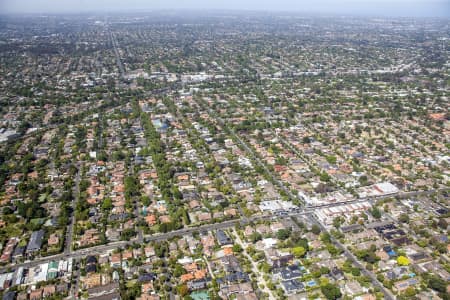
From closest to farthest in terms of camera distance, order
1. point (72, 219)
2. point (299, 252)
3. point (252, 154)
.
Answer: point (299, 252), point (72, 219), point (252, 154)

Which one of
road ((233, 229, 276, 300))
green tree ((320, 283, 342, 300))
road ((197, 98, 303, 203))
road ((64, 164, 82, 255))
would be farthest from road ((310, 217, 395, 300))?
road ((64, 164, 82, 255))

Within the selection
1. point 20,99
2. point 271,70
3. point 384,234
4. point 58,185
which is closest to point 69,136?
point 58,185

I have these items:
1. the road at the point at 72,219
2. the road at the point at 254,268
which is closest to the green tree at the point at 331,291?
the road at the point at 254,268

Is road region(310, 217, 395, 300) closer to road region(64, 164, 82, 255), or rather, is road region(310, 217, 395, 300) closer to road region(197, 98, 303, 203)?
Result: road region(197, 98, 303, 203)

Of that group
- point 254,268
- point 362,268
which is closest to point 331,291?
point 362,268

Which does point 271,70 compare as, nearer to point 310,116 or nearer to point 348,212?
point 310,116

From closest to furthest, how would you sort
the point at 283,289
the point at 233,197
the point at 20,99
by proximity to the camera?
the point at 283,289, the point at 233,197, the point at 20,99

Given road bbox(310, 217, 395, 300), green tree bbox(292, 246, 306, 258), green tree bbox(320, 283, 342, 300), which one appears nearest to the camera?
green tree bbox(320, 283, 342, 300)

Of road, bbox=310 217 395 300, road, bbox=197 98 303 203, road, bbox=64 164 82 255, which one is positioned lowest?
road, bbox=310 217 395 300

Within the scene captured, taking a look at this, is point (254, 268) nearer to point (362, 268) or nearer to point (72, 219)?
point (362, 268)

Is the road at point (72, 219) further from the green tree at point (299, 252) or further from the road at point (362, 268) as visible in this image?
the road at point (362, 268)

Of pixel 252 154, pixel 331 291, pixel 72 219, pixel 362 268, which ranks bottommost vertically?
pixel 362 268
